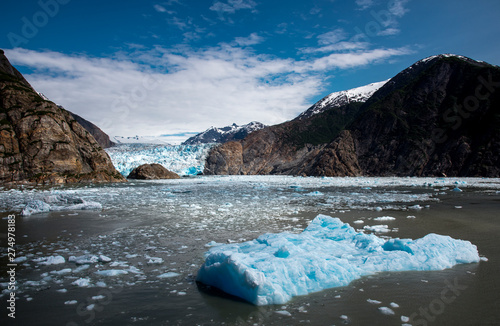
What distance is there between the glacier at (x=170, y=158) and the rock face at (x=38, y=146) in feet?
77.3

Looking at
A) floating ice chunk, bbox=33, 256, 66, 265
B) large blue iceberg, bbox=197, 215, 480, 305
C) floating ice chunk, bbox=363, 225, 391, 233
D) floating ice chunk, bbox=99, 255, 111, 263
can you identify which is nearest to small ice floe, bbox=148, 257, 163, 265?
floating ice chunk, bbox=99, 255, 111, 263

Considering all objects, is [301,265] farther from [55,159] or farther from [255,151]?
[255,151]

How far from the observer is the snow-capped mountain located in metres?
118

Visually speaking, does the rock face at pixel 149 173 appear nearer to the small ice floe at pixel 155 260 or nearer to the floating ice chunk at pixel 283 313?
the small ice floe at pixel 155 260

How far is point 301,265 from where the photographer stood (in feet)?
13.8

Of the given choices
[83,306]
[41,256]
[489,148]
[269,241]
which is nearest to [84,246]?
[41,256]

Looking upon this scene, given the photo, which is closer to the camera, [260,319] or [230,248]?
[260,319]

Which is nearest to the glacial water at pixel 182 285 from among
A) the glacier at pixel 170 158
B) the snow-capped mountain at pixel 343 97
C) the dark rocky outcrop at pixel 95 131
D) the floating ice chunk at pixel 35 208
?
the floating ice chunk at pixel 35 208

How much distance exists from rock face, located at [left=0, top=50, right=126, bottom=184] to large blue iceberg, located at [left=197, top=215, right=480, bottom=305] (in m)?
30.4

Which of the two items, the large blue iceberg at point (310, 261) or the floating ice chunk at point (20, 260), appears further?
the floating ice chunk at point (20, 260)

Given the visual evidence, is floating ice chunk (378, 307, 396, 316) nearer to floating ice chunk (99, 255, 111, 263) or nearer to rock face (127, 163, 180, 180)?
floating ice chunk (99, 255, 111, 263)

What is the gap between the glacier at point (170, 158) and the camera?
2323 inches

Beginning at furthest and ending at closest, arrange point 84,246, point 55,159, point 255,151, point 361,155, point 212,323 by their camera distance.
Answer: point 255,151 → point 361,155 → point 55,159 → point 84,246 → point 212,323

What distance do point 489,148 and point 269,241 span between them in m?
45.3
